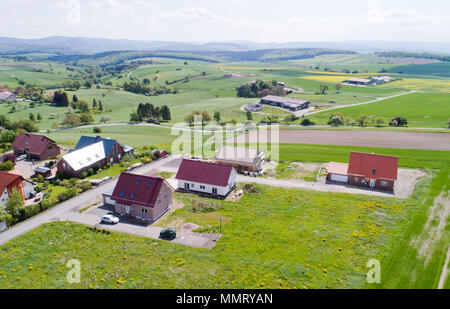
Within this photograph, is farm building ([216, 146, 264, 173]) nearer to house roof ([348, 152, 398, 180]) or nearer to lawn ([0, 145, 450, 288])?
lawn ([0, 145, 450, 288])

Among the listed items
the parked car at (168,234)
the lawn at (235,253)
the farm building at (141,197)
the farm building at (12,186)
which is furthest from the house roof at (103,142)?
the parked car at (168,234)

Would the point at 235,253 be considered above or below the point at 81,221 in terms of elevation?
below

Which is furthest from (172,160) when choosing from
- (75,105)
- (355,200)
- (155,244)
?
(75,105)

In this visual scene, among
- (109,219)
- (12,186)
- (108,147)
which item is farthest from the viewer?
(108,147)

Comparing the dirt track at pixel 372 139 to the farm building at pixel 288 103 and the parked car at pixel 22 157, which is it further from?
the parked car at pixel 22 157

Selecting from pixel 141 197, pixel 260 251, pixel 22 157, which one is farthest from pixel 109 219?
pixel 22 157

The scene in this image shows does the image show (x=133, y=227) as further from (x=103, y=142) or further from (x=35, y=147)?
(x=35, y=147)
